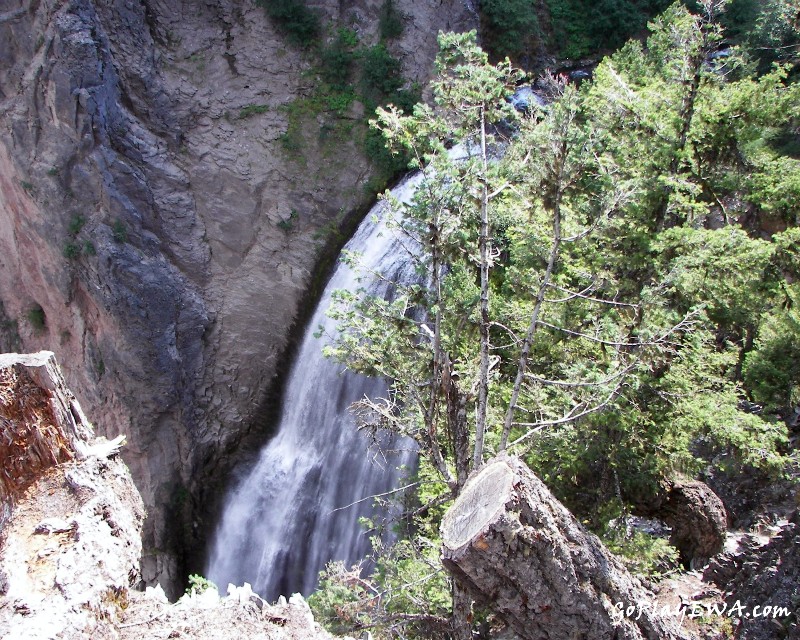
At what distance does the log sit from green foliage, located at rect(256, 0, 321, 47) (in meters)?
18.7

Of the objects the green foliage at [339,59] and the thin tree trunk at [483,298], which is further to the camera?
the green foliage at [339,59]

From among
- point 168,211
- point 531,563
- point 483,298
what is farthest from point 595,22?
point 531,563

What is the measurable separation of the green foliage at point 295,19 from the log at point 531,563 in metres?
18.7

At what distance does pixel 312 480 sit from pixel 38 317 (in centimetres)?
1044

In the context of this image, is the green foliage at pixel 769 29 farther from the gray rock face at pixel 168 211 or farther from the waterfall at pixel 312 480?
the waterfall at pixel 312 480

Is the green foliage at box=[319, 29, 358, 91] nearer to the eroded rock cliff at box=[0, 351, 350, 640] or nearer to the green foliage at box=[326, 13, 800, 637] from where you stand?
the green foliage at box=[326, 13, 800, 637]

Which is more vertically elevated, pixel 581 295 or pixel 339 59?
pixel 339 59

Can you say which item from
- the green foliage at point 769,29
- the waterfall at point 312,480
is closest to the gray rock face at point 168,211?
the waterfall at point 312,480

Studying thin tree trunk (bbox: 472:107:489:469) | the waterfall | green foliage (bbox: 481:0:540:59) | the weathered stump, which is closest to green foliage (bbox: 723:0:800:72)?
green foliage (bbox: 481:0:540:59)

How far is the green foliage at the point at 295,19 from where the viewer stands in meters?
19.5

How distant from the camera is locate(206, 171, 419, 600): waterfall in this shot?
1552 centimetres

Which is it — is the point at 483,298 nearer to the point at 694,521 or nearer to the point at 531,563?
the point at 531,563

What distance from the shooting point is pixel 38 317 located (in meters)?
19.4

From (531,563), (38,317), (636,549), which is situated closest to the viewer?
(531,563)
